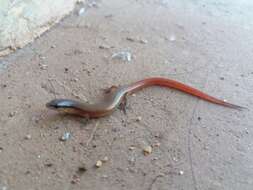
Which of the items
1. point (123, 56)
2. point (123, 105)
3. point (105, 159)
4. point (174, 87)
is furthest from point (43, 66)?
point (105, 159)

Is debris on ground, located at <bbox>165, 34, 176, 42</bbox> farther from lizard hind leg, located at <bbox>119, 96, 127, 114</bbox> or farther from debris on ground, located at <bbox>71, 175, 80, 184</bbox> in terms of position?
debris on ground, located at <bbox>71, 175, 80, 184</bbox>

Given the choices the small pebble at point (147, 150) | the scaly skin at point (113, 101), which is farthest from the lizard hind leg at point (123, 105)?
the small pebble at point (147, 150)

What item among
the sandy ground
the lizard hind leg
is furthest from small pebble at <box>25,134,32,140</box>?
the lizard hind leg

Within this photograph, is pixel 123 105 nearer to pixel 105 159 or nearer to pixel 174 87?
pixel 174 87

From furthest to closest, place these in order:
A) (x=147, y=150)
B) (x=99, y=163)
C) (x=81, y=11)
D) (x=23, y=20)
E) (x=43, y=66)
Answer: (x=81, y=11) < (x=23, y=20) < (x=43, y=66) < (x=147, y=150) < (x=99, y=163)

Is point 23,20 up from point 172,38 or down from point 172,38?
up

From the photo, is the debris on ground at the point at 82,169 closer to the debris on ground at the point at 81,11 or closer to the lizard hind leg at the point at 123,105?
the lizard hind leg at the point at 123,105
